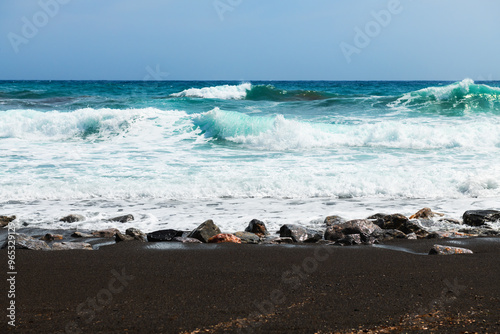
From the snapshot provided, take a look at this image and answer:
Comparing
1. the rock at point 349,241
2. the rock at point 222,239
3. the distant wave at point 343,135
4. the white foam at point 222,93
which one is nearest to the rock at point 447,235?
the rock at point 349,241

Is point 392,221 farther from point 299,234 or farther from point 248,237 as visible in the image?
point 248,237

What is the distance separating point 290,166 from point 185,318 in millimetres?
6910

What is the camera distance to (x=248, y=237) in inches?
203

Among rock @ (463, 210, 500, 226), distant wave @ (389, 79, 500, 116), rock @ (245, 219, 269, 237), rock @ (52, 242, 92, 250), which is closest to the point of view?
rock @ (52, 242, 92, 250)

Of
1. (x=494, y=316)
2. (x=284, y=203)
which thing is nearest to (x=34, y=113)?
(x=284, y=203)

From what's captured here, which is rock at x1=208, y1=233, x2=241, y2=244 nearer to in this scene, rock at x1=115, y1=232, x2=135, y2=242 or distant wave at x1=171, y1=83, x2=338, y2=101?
rock at x1=115, y1=232, x2=135, y2=242

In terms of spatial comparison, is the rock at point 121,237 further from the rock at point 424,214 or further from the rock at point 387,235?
the rock at point 424,214

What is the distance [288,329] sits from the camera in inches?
105

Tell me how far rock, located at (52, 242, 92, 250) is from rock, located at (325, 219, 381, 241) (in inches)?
109

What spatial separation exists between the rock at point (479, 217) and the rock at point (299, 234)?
6.89 ft

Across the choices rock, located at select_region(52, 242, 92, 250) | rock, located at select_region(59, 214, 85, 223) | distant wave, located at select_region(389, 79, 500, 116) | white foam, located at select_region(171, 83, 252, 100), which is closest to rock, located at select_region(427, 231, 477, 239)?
rock, located at select_region(52, 242, 92, 250)

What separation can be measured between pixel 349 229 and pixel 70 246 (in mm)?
3195

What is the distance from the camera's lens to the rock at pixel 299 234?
5215 millimetres

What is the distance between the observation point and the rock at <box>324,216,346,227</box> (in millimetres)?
5828
